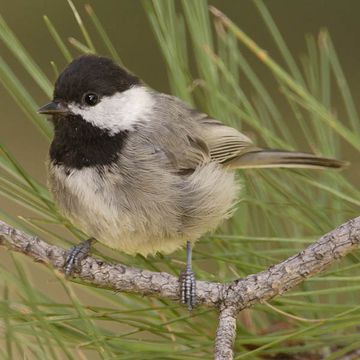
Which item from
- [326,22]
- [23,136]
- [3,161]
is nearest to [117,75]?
[3,161]

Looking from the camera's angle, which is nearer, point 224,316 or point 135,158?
point 224,316

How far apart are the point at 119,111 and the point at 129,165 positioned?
133 millimetres

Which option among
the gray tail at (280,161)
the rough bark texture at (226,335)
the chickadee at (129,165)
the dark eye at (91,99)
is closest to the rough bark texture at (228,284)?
the rough bark texture at (226,335)

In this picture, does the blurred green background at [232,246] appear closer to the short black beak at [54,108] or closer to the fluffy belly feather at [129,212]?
the fluffy belly feather at [129,212]

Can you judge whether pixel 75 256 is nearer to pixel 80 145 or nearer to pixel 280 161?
pixel 80 145

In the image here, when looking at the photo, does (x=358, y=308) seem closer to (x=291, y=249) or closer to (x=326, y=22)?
(x=291, y=249)

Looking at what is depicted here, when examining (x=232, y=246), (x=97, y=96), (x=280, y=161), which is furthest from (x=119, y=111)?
(x=232, y=246)

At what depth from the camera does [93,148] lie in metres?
1.61

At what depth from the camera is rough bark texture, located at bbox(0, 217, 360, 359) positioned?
1.02m

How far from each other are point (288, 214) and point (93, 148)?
1.47ft

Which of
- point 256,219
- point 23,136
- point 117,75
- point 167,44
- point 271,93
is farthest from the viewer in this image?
point 23,136

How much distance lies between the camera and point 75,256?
1.25 m

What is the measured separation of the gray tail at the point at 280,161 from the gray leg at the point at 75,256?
0.38 meters

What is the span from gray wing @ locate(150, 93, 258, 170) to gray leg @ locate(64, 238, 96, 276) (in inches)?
13.5
